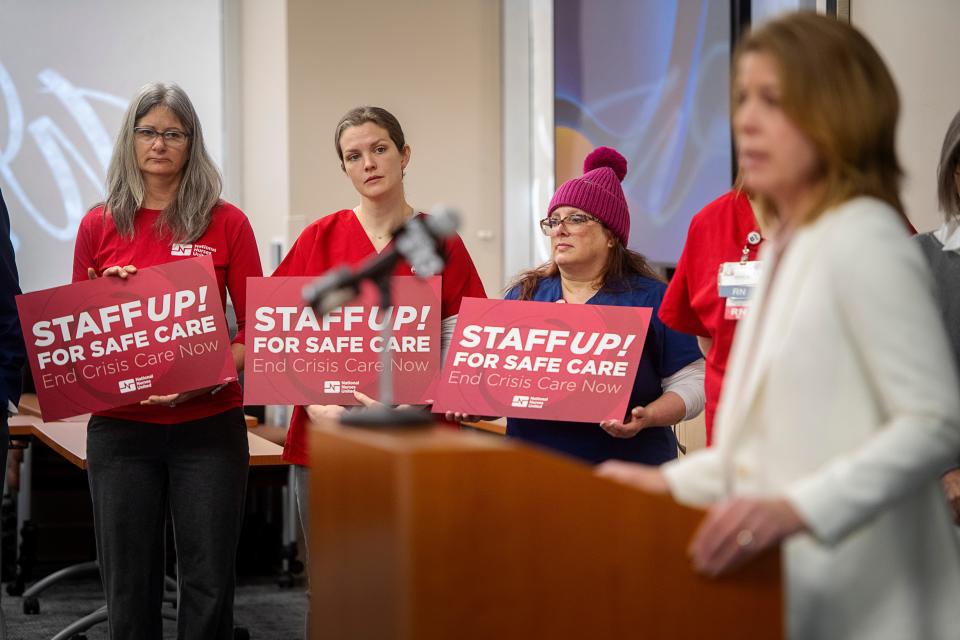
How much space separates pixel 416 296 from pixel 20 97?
472cm

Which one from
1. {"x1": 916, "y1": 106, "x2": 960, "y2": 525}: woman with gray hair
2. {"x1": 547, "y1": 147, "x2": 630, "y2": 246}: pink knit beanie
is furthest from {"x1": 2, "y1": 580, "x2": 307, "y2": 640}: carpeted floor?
{"x1": 916, "y1": 106, "x2": 960, "y2": 525}: woman with gray hair

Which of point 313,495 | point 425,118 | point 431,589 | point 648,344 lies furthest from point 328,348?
point 425,118

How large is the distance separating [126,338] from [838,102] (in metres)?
1.98

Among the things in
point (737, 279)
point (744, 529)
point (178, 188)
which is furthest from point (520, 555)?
point (178, 188)

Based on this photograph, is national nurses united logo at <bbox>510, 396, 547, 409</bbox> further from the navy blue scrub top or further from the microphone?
the microphone

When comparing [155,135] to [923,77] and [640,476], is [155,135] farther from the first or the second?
[923,77]

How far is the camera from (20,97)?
670 cm

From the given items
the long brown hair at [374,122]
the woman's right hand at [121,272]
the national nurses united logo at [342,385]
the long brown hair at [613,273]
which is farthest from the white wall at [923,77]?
the woman's right hand at [121,272]

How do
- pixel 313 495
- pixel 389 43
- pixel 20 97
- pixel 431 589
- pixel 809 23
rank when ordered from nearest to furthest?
1. pixel 431 589
2. pixel 809 23
3. pixel 313 495
4. pixel 389 43
5. pixel 20 97

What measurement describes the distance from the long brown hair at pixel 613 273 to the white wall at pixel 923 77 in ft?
2.30

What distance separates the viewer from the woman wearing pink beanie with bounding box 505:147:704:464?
2.76m

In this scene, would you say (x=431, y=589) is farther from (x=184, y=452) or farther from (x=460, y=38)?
(x=460, y=38)

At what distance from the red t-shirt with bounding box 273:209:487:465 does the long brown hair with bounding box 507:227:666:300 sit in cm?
12

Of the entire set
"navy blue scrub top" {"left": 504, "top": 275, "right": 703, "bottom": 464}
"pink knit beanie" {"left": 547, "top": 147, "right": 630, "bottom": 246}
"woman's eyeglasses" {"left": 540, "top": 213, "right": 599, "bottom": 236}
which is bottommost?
"navy blue scrub top" {"left": 504, "top": 275, "right": 703, "bottom": 464}
